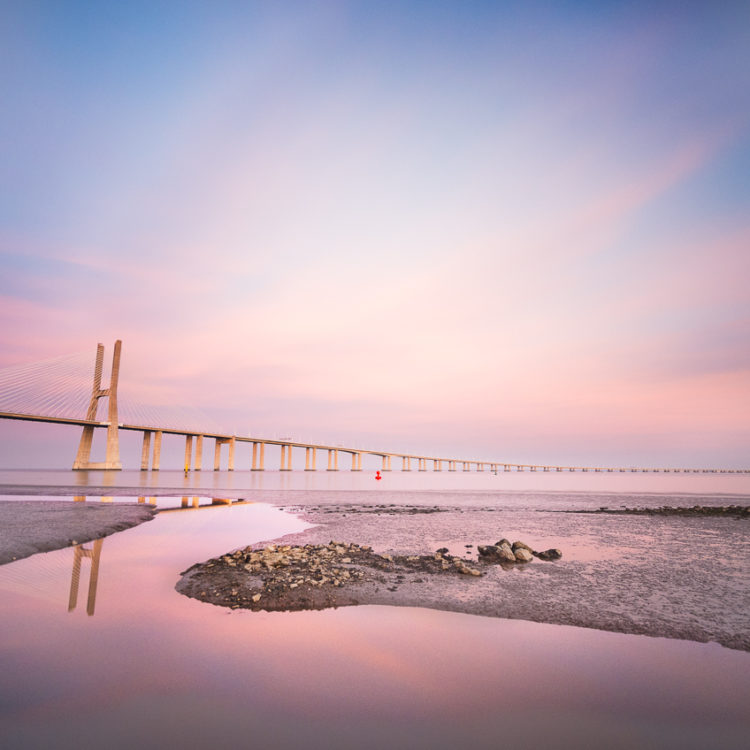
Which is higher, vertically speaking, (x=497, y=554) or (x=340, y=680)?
(x=340, y=680)

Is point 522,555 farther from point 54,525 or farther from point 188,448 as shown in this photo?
point 188,448

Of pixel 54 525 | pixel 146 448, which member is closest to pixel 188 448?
pixel 146 448

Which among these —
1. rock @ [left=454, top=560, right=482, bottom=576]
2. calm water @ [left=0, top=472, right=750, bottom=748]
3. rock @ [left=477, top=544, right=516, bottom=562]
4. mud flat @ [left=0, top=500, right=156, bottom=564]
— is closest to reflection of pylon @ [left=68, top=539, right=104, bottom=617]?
calm water @ [left=0, top=472, right=750, bottom=748]

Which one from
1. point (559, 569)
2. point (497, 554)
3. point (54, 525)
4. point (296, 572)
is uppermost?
point (54, 525)

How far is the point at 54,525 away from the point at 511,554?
1499cm

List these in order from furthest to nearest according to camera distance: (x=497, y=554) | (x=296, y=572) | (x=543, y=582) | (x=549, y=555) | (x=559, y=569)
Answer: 1. (x=549, y=555)
2. (x=497, y=554)
3. (x=559, y=569)
4. (x=296, y=572)
5. (x=543, y=582)

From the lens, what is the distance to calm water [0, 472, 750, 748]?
3695mm

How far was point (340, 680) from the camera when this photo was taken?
464 centimetres

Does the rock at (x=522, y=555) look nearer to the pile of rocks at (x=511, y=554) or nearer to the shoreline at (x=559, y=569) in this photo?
the pile of rocks at (x=511, y=554)

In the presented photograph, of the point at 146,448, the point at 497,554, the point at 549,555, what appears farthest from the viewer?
the point at 146,448

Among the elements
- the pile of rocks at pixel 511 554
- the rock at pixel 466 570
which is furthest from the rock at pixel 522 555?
the rock at pixel 466 570

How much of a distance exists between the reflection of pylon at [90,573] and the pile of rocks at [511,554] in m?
8.66

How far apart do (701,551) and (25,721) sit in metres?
16.3

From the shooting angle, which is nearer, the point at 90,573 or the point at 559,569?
the point at 90,573
